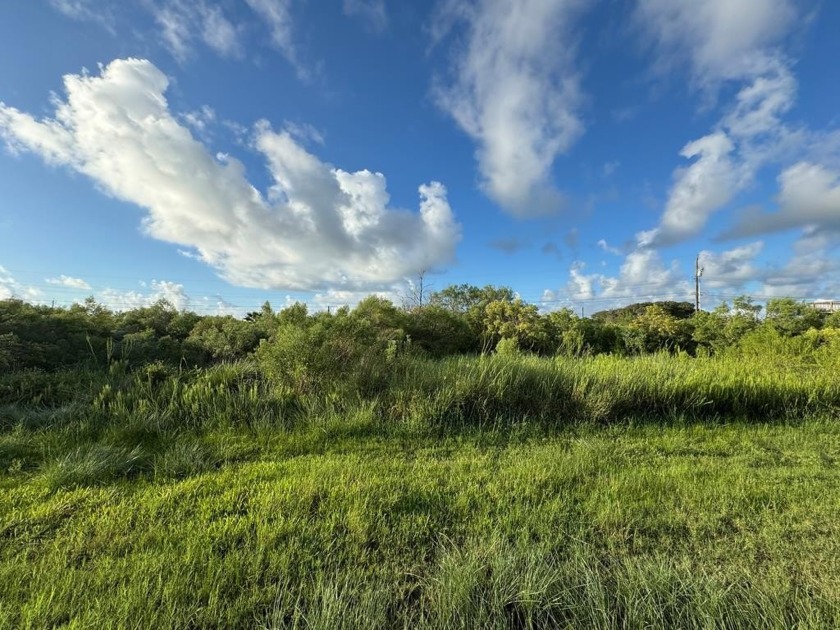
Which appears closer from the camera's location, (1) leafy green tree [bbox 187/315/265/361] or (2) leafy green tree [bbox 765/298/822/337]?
(1) leafy green tree [bbox 187/315/265/361]

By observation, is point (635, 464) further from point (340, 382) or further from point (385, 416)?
point (340, 382)

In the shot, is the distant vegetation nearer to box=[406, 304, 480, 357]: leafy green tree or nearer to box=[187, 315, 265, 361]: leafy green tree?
box=[187, 315, 265, 361]: leafy green tree

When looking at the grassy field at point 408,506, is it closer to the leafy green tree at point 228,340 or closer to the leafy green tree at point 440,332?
the leafy green tree at point 228,340

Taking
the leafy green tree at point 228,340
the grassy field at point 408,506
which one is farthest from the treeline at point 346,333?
the grassy field at point 408,506

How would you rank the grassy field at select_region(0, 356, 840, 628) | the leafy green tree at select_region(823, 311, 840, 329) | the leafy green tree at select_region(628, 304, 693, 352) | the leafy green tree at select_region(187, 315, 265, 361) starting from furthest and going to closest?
the leafy green tree at select_region(628, 304, 693, 352), the leafy green tree at select_region(823, 311, 840, 329), the leafy green tree at select_region(187, 315, 265, 361), the grassy field at select_region(0, 356, 840, 628)

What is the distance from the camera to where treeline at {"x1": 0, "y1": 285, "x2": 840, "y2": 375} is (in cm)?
684

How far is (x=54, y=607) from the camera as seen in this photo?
1909 millimetres

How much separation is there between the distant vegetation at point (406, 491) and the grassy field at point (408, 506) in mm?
19

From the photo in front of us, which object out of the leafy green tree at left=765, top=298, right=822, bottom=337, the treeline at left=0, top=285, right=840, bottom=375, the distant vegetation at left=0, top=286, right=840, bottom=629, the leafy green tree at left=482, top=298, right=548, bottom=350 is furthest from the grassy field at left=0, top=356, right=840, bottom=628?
the leafy green tree at left=765, top=298, right=822, bottom=337

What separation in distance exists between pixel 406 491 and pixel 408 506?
253 mm

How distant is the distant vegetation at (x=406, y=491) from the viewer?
1.99m

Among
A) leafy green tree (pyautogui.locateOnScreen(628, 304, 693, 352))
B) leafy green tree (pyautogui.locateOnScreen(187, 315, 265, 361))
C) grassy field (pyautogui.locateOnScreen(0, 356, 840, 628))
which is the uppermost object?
leafy green tree (pyautogui.locateOnScreen(628, 304, 693, 352))

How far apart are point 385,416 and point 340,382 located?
3.49ft

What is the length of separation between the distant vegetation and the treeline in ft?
0.34
